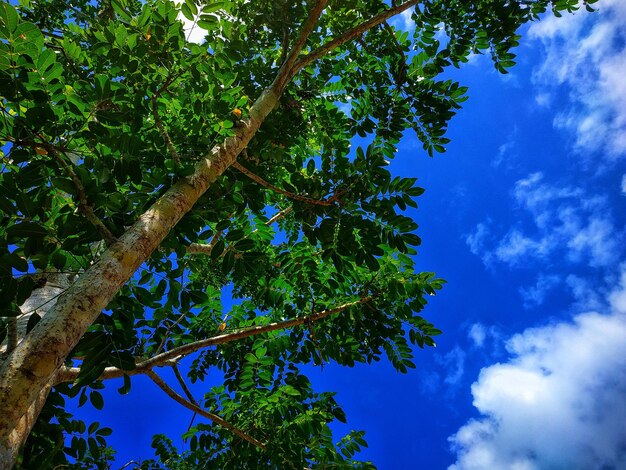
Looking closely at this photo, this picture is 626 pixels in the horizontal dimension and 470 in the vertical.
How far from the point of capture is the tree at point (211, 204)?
66.4 inches

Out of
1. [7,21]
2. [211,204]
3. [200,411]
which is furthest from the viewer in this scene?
[200,411]

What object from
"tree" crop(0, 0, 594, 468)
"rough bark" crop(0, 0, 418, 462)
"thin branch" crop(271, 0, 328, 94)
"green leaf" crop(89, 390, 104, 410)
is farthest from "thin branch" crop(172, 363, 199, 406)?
"thin branch" crop(271, 0, 328, 94)

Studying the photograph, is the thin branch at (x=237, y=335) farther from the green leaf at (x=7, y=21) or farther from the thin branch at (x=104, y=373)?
the green leaf at (x=7, y=21)

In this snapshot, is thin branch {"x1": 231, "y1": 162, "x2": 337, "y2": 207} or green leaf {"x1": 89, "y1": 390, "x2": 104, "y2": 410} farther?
green leaf {"x1": 89, "y1": 390, "x2": 104, "y2": 410}

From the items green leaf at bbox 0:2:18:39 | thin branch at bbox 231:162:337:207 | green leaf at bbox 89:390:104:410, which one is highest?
thin branch at bbox 231:162:337:207

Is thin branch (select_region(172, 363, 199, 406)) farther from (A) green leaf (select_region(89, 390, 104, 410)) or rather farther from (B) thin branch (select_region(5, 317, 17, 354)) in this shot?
(B) thin branch (select_region(5, 317, 17, 354))

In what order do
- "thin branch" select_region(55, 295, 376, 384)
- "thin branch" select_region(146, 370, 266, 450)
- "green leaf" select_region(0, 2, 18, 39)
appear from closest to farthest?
"green leaf" select_region(0, 2, 18, 39) < "thin branch" select_region(55, 295, 376, 384) < "thin branch" select_region(146, 370, 266, 450)

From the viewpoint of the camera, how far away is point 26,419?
1.53 meters

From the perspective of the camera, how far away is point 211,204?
7.72ft

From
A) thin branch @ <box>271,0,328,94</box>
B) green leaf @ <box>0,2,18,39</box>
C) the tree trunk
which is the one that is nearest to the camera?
the tree trunk

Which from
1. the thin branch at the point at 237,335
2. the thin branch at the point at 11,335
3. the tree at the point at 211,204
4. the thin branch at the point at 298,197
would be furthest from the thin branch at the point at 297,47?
the thin branch at the point at 11,335

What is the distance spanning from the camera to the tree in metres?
1.69

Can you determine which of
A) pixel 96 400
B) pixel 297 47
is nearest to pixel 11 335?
pixel 96 400

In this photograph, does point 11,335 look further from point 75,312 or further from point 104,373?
point 104,373
